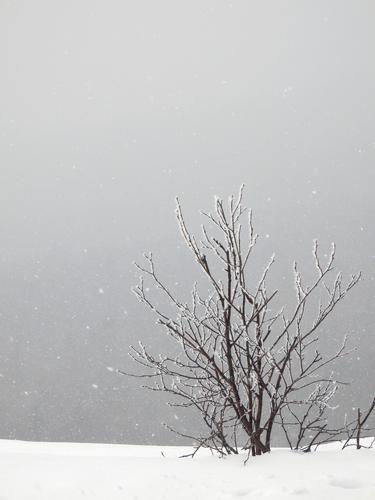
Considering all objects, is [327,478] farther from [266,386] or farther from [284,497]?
[266,386]

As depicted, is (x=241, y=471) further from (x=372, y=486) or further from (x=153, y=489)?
(x=372, y=486)

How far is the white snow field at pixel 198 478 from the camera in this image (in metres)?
1.91

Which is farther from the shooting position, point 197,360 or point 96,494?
point 197,360

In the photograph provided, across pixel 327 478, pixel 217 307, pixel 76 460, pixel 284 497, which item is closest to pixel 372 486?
pixel 327 478

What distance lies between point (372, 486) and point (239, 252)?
1.16 meters

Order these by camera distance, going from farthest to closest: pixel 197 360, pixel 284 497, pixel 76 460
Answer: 1. pixel 197 360
2. pixel 76 460
3. pixel 284 497

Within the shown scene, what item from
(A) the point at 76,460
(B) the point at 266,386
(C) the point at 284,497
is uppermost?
(B) the point at 266,386

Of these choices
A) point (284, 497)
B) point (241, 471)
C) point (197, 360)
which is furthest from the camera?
point (197, 360)

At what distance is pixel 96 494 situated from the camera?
1943 millimetres

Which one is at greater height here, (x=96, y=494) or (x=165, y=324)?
(x=165, y=324)

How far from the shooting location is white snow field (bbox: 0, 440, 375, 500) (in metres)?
1.91

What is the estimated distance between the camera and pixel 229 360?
97.6 inches

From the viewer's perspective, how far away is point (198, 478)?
211 centimetres

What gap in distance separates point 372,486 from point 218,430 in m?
0.86
